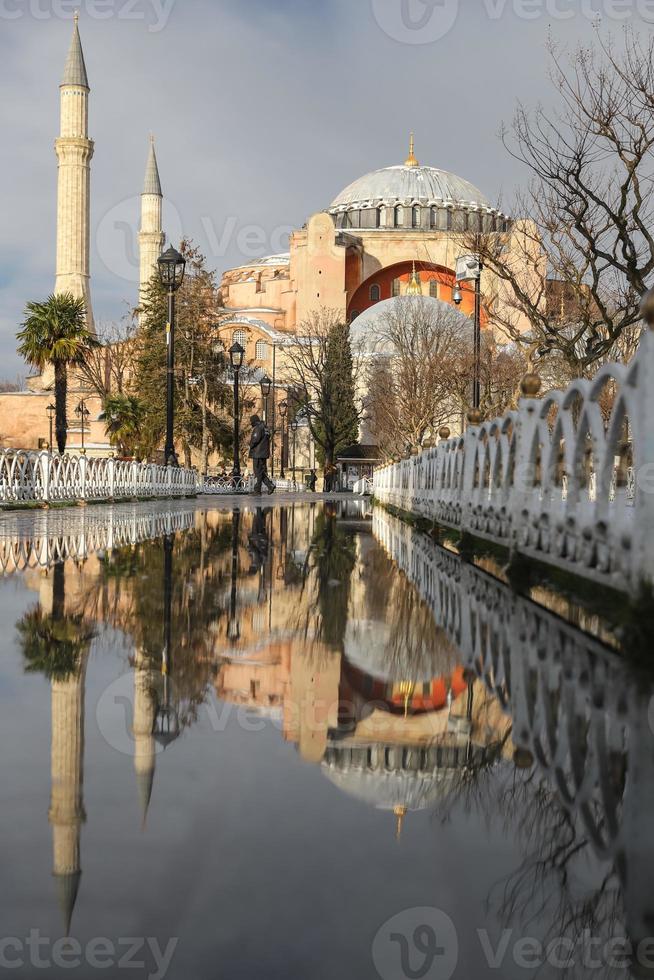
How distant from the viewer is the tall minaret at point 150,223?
74.3 metres

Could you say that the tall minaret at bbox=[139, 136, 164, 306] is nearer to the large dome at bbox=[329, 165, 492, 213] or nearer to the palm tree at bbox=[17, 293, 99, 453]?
the large dome at bbox=[329, 165, 492, 213]

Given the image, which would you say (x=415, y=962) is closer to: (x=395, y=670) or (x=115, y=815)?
(x=115, y=815)

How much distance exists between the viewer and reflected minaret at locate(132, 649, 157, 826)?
2.31 metres

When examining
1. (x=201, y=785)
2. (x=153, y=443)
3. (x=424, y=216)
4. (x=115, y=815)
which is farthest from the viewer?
(x=424, y=216)

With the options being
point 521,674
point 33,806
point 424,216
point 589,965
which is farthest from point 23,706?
point 424,216

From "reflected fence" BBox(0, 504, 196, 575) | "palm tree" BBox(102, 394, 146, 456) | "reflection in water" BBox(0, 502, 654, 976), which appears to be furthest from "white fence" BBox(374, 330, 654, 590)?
"palm tree" BBox(102, 394, 146, 456)

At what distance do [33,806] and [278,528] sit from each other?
11626 mm

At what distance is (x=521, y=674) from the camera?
12.1ft

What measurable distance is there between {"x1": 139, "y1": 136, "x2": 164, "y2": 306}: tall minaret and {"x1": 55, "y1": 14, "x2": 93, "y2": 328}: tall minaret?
9.09 meters

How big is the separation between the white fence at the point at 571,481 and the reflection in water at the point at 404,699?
14.9 inches

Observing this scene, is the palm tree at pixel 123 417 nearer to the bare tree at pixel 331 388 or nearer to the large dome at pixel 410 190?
the bare tree at pixel 331 388

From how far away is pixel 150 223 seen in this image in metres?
76.3

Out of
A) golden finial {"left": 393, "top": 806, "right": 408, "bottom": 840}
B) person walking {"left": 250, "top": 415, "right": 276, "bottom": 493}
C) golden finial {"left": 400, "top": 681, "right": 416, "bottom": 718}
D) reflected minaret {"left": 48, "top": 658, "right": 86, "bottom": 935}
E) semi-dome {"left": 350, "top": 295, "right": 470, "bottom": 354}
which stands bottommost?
golden finial {"left": 393, "top": 806, "right": 408, "bottom": 840}

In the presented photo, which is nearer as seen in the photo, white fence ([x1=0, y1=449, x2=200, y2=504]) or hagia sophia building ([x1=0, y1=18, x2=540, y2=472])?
white fence ([x1=0, y1=449, x2=200, y2=504])
